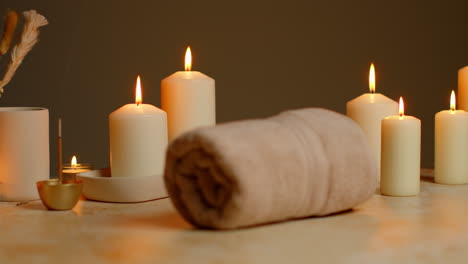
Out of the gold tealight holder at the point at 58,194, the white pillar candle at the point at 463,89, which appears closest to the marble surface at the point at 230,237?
the gold tealight holder at the point at 58,194

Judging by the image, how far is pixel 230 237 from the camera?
2.91 feet

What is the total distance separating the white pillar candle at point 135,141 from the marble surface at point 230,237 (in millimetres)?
68

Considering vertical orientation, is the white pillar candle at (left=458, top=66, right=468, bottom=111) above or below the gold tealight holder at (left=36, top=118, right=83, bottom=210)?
above

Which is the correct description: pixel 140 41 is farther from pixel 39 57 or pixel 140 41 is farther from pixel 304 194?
pixel 304 194

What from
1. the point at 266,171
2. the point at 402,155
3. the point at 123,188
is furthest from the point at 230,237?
the point at 402,155

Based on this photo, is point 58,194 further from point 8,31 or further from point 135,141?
point 8,31

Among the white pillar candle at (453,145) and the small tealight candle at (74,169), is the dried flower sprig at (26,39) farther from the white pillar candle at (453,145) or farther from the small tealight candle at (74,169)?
the white pillar candle at (453,145)

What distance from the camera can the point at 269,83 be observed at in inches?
89.1

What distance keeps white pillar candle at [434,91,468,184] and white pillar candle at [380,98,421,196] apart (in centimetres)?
13

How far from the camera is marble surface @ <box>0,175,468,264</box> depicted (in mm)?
807

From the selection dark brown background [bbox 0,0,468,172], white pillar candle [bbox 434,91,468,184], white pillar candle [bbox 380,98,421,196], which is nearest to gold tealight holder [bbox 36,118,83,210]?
white pillar candle [bbox 380,98,421,196]

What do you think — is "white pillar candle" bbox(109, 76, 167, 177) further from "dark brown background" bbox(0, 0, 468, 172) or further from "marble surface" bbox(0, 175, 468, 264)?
"dark brown background" bbox(0, 0, 468, 172)

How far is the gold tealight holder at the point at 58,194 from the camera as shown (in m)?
1.06

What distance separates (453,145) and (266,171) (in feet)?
1.74
